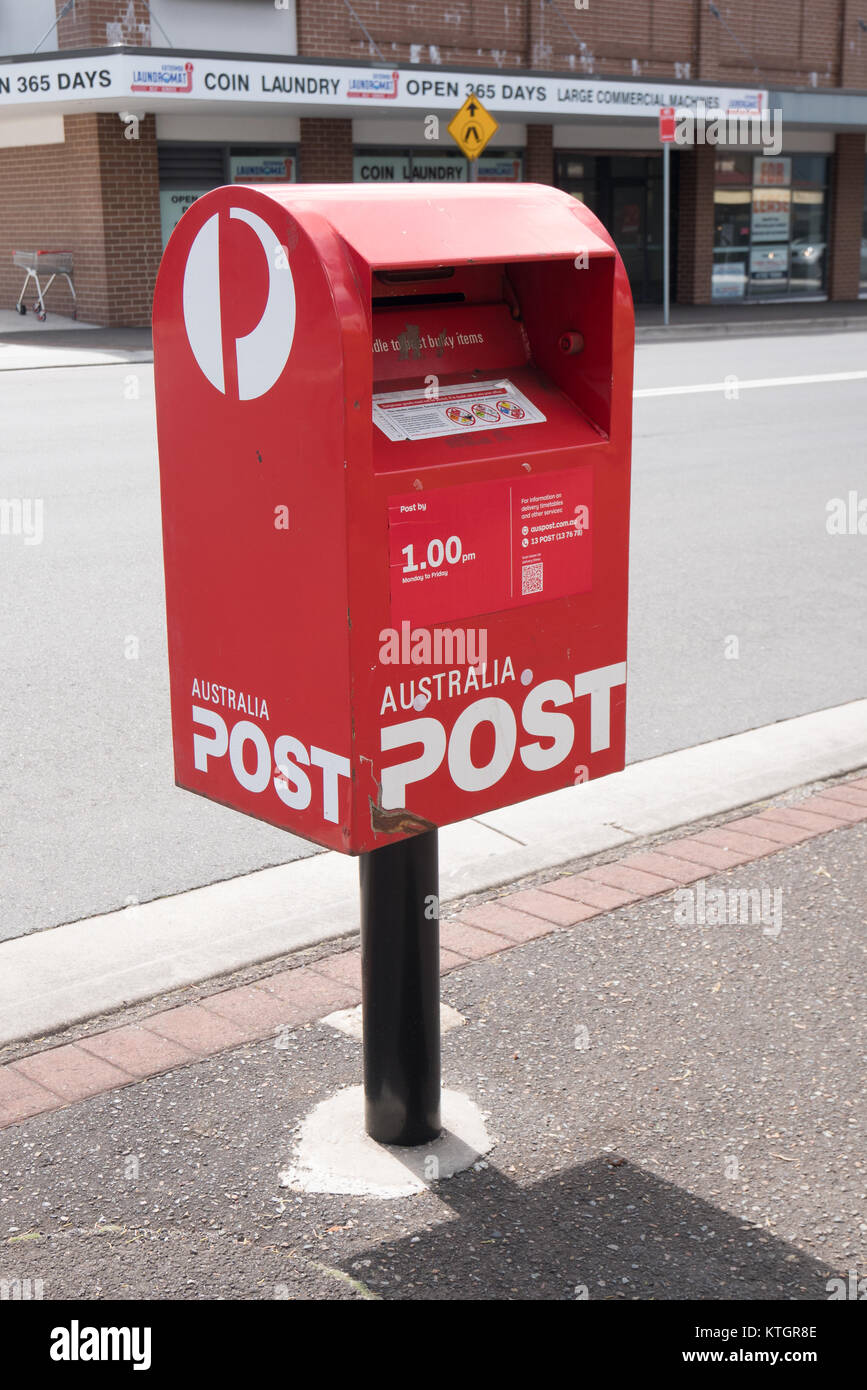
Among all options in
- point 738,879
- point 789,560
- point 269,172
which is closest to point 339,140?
point 269,172

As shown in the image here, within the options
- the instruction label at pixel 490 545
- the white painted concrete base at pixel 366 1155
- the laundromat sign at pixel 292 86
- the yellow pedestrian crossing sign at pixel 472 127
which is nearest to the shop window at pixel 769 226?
the laundromat sign at pixel 292 86

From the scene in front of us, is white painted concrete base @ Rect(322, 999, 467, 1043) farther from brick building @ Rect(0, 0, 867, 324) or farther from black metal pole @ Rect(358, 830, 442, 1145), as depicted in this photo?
brick building @ Rect(0, 0, 867, 324)

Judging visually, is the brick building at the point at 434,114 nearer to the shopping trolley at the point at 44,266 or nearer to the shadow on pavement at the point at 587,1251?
the shopping trolley at the point at 44,266

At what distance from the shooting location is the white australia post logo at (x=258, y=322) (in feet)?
8.59

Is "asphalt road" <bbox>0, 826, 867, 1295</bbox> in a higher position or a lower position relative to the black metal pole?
lower

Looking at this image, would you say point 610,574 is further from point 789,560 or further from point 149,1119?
point 789,560

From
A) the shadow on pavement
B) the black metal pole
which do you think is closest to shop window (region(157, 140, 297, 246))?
the black metal pole

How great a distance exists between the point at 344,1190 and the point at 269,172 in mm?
22750

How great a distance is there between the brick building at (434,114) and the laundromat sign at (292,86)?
1.2 inches

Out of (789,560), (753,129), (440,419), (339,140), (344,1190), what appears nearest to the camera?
(440,419)

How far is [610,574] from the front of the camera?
3105 mm

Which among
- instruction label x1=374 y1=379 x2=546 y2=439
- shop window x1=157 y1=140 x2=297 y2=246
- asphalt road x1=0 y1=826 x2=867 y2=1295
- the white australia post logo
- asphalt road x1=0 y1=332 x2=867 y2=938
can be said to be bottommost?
asphalt road x1=0 y1=826 x2=867 y2=1295

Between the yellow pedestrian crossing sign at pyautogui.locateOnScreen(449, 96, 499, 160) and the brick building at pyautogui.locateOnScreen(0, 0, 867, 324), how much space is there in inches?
111

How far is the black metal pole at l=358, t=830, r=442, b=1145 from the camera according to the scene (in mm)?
3031
